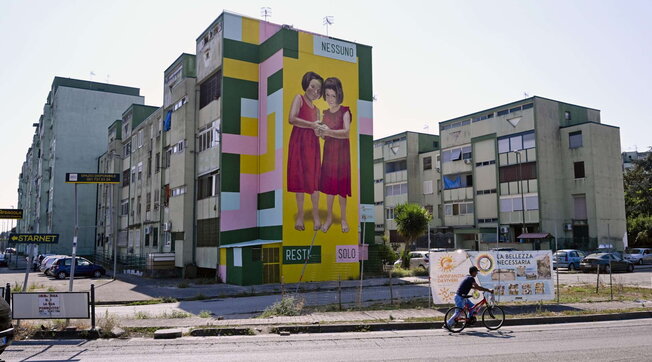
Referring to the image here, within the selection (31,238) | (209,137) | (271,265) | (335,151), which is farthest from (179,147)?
(31,238)

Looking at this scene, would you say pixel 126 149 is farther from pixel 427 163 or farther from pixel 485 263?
pixel 485 263

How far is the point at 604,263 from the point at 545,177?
1596 cm

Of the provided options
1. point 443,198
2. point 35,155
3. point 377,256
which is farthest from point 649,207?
point 35,155

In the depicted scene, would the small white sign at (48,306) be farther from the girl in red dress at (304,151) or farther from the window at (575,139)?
the window at (575,139)

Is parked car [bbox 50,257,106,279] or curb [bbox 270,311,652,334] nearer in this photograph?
curb [bbox 270,311,652,334]

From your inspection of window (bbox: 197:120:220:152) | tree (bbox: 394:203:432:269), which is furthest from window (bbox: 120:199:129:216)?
tree (bbox: 394:203:432:269)

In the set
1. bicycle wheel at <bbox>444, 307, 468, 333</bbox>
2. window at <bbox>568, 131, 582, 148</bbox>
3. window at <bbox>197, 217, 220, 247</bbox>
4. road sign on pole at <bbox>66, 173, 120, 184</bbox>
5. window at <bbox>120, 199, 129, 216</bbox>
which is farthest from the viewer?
window at <bbox>120, 199, 129, 216</bbox>

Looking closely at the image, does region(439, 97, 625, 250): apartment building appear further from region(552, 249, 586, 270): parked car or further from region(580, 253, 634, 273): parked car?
region(580, 253, 634, 273): parked car

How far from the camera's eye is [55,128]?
71750 millimetres

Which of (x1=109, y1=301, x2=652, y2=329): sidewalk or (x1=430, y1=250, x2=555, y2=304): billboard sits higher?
(x1=430, y1=250, x2=555, y2=304): billboard

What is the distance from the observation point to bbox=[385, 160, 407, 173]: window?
66750 millimetres

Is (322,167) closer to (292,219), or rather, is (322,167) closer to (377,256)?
(292,219)

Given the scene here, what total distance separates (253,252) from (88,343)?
54.1 ft

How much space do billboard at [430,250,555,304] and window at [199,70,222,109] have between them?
22.1 m
